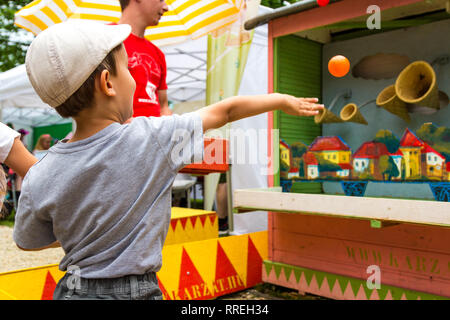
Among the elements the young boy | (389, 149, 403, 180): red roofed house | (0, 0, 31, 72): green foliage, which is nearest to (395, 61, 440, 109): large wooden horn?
(389, 149, 403, 180): red roofed house

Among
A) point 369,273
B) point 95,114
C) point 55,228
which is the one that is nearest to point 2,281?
point 55,228

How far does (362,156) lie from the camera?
2246 mm

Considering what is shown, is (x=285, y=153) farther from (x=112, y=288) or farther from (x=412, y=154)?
(x=112, y=288)

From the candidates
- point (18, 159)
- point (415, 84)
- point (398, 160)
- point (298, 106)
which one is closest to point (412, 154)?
point (398, 160)

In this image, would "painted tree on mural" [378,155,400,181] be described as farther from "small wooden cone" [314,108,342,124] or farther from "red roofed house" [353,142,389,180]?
"small wooden cone" [314,108,342,124]

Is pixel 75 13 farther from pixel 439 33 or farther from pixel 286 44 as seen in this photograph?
pixel 439 33

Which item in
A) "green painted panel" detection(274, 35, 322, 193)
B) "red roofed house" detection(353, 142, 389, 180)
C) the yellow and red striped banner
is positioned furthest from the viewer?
"green painted panel" detection(274, 35, 322, 193)

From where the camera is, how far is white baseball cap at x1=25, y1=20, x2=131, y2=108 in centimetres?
78

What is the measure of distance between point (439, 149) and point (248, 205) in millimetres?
1017

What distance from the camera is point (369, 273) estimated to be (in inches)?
89.9

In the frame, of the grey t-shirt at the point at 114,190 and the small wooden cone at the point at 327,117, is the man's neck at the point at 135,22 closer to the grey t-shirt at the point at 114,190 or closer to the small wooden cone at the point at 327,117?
the small wooden cone at the point at 327,117

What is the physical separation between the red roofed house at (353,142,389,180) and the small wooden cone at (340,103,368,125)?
0.30m

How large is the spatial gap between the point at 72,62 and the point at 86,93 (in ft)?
0.23

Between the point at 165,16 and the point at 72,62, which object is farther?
the point at 165,16
